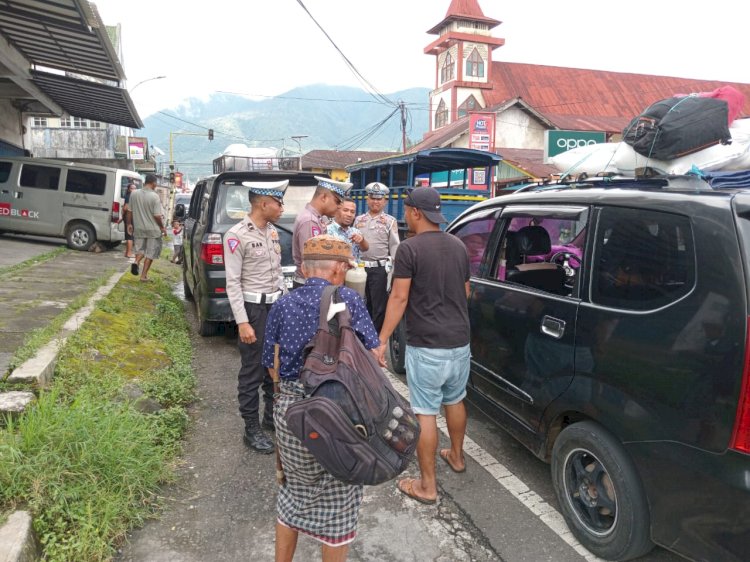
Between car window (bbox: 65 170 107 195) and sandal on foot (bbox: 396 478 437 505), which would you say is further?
car window (bbox: 65 170 107 195)

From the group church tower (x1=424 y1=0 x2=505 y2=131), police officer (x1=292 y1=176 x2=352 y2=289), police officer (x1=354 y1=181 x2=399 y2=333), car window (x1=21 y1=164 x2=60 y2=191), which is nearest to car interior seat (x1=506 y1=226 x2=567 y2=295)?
police officer (x1=292 y1=176 x2=352 y2=289)

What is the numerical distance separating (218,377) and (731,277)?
14.0 ft

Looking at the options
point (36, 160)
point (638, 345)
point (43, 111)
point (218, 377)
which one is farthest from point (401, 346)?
point (43, 111)

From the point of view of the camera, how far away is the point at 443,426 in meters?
4.20

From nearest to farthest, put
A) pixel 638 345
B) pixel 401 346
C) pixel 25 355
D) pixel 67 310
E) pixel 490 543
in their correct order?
pixel 638 345, pixel 490 543, pixel 25 355, pixel 401 346, pixel 67 310

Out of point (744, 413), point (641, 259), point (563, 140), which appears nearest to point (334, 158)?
point (563, 140)

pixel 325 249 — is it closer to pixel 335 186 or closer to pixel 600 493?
pixel 600 493

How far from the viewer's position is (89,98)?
12.9 metres

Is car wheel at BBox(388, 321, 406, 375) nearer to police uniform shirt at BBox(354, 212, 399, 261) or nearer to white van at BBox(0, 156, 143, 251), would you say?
police uniform shirt at BBox(354, 212, 399, 261)

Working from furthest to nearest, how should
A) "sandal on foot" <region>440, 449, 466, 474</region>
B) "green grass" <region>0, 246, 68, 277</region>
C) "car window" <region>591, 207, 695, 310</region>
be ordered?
"green grass" <region>0, 246, 68, 277</region>
"sandal on foot" <region>440, 449, 466, 474</region>
"car window" <region>591, 207, 695, 310</region>

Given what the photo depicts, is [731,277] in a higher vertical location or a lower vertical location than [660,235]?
lower

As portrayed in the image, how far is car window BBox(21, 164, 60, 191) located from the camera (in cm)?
1228

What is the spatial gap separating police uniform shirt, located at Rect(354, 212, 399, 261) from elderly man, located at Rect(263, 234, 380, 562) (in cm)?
341

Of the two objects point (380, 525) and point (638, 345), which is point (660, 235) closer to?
point (638, 345)
